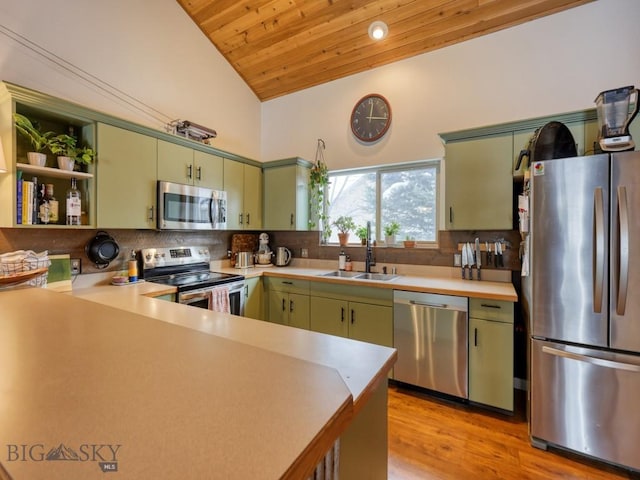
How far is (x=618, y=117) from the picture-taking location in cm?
173

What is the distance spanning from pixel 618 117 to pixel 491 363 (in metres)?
1.75

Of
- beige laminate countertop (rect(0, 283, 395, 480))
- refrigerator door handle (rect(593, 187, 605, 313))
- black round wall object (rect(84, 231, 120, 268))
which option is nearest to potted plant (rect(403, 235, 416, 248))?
refrigerator door handle (rect(593, 187, 605, 313))

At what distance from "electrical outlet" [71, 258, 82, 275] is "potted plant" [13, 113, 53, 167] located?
0.75m

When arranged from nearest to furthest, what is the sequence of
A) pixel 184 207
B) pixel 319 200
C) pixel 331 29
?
pixel 184 207 → pixel 331 29 → pixel 319 200

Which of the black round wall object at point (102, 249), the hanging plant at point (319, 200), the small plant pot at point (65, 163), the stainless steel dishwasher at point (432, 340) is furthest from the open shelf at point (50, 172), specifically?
the stainless steel dishwasher at point (432, 340)

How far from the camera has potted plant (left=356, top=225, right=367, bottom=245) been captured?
3.28 meters

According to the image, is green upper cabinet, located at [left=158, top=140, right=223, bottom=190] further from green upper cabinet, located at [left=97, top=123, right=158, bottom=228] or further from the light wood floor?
the light wood floor

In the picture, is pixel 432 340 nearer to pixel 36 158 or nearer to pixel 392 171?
pixel 392 171

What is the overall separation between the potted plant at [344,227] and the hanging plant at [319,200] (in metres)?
0.17

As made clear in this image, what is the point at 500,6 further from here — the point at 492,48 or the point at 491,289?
the point at 491,289

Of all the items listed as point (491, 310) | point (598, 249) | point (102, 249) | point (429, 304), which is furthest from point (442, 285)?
point (102, 249)

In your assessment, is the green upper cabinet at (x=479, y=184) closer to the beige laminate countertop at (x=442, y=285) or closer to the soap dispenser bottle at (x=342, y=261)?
the beige laminate countertop at (x=442, y=285)

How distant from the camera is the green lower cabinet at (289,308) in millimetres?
2949

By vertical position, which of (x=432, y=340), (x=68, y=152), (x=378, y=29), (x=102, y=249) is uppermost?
(x=378, y=29)
